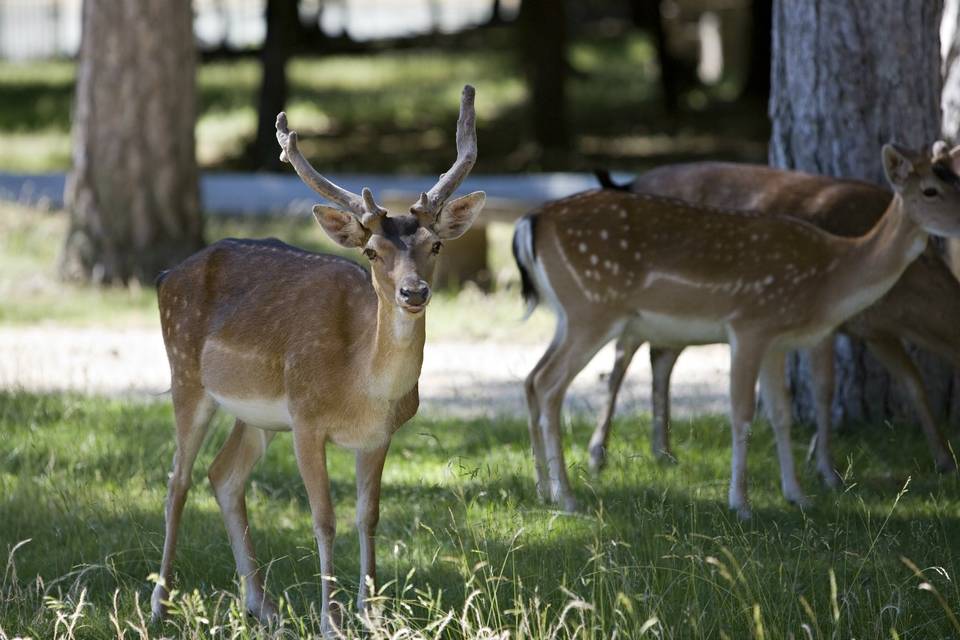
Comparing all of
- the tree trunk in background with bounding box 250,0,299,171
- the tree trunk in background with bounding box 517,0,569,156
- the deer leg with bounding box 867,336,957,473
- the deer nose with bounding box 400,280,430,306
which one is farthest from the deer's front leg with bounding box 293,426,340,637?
the tree trunk in background with bounding box 517,0,569,156

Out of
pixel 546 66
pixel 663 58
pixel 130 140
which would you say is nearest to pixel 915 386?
pixel 130 140

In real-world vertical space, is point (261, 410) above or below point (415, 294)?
below

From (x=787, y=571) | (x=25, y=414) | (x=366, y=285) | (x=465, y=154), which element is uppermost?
(x=465, y=154)

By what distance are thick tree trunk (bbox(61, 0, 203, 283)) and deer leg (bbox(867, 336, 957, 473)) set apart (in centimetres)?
627

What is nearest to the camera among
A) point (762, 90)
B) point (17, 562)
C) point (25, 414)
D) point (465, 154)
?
point (465, 154)

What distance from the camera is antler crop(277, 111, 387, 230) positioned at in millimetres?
5219

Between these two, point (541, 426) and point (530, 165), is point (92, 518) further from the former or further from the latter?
point (530, 165)

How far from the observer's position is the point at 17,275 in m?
12.8

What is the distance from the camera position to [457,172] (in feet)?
17.8

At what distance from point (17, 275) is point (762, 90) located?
44.3 ft

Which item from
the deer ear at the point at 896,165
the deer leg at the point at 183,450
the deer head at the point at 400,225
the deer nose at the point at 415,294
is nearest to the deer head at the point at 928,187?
the deer ear at the point at 896,165

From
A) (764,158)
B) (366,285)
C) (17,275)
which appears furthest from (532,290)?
(764,158)

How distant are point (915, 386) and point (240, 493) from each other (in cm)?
362

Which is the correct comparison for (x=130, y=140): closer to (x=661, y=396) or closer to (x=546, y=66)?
(x=661, y=396)
